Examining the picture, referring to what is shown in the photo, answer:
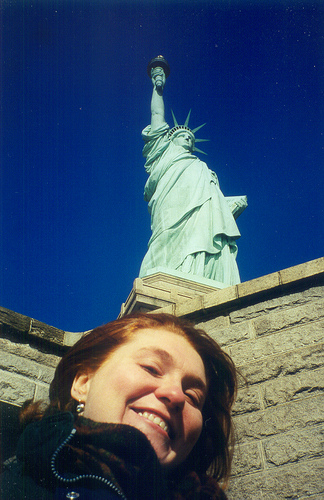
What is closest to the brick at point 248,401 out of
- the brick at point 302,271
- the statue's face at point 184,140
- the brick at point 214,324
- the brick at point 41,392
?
the brick at point 214,324

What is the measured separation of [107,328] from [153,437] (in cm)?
61

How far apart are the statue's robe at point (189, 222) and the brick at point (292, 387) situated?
19.0 feet

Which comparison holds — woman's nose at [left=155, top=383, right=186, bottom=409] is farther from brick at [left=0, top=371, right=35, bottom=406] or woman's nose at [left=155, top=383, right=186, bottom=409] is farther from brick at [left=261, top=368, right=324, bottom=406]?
brick at [left=0, top=371, right=35, bottom=406]

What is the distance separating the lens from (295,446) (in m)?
2.77

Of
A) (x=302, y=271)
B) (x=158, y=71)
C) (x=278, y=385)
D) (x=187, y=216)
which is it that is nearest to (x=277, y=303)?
(x=302, y=271)

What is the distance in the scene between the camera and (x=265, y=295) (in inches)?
138

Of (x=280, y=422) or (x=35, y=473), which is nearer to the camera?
(x=35, y=473)

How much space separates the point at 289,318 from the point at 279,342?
0.61 ft

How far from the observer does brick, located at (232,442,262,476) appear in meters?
2.81

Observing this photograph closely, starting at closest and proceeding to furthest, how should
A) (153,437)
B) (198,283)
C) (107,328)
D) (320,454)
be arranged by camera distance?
(153,437) → (107,328) → (320,454) → (198,283)

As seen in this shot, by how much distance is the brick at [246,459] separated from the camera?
2812 mm

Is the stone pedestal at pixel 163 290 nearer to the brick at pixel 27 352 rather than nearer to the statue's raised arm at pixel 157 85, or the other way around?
the brick at pixel 27 352

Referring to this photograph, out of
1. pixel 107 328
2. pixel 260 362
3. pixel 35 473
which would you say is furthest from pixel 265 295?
pixel 35 473

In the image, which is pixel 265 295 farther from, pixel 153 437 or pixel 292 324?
pixel 153 437
